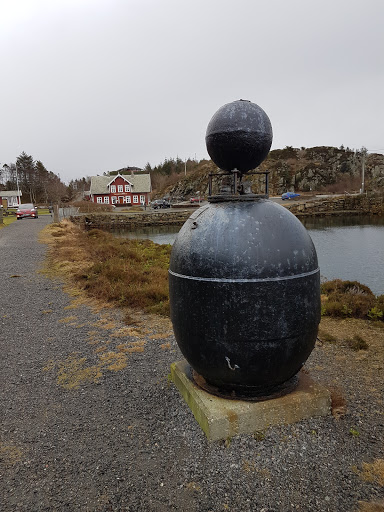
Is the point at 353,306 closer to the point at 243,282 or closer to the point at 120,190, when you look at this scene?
the point at 243,282

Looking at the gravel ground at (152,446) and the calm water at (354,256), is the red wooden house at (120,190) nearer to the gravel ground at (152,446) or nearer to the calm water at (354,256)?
the calm water at (354,256)

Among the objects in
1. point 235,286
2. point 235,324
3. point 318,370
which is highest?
point 235,286

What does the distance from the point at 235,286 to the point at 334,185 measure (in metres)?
78.7

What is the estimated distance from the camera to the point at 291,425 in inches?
142

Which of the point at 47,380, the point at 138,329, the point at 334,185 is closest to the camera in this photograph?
the point at 47,380

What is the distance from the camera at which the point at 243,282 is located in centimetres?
314

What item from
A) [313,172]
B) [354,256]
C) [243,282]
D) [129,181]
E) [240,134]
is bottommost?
[354,256]

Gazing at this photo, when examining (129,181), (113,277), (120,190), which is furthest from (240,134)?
(129,181)

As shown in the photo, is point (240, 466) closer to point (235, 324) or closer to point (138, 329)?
point (235, 324)

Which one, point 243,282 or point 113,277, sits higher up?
point 243,282

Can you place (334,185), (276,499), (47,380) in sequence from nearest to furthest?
(276,499)
(47,380)
(334,185)

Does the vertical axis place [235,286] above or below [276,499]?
above

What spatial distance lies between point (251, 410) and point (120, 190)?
66657 millimetres

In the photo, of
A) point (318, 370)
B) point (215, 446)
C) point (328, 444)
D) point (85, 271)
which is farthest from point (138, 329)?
point (85, 271)
